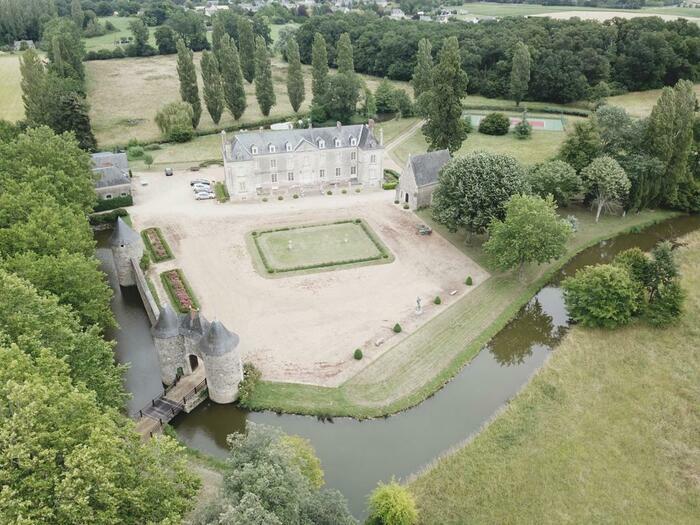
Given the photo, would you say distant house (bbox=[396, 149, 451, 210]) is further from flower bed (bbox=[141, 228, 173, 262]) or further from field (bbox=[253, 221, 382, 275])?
flower bed (bbox=[141, 228, 173, 262])

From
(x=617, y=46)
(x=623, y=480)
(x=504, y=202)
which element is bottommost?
(x=623, y=480)

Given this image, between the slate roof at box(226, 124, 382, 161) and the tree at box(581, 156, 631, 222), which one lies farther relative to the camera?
the slate roof at box(226, 124, 382, 161)

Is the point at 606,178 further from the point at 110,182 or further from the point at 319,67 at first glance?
the point at 319,67

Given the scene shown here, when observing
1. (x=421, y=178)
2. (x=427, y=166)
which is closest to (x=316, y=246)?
(x=421, y=178)

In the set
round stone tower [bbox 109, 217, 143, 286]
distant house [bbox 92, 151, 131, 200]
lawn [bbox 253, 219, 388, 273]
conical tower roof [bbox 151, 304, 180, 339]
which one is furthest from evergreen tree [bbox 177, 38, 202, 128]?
conical tower roof [bbox 151, 304, 180, 339]

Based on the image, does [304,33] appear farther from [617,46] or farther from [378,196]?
[378,196]

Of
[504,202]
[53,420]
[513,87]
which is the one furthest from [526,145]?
[53,420]
